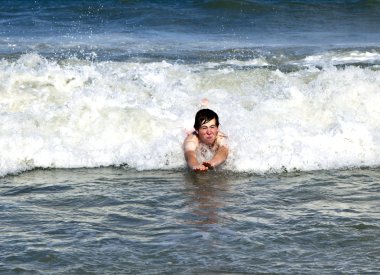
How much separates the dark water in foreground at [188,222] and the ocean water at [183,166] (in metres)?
0.01

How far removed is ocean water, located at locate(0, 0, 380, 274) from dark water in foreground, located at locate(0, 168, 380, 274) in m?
0.01

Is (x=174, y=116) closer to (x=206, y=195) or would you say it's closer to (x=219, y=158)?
(x=219, y=158)

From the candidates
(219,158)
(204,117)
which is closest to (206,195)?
(219,158)

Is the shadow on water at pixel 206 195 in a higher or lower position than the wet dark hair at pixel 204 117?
lower

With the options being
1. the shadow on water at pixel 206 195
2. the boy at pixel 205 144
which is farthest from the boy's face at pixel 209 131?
the shadow on water at pixel 206 195

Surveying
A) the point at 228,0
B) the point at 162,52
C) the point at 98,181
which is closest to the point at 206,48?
the point at 162,52

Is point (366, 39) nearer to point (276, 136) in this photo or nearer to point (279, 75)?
point (279, 75)

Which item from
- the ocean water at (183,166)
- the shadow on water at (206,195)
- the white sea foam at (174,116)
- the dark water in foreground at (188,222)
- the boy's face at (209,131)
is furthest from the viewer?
the white sea foam at (174,116)

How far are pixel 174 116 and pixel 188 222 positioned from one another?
3352mm

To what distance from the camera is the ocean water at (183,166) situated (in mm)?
5914

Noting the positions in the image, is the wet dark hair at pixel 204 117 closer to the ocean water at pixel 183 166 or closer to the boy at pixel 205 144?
the boy at pixel 205 144

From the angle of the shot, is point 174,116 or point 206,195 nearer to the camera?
point 206,195

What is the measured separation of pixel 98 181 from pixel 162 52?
25.3ft

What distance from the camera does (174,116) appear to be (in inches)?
387
